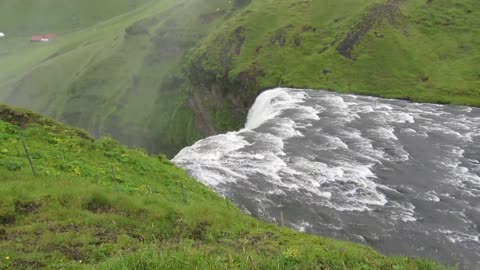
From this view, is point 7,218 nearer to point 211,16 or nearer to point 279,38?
point 279,38

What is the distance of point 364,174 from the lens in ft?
135

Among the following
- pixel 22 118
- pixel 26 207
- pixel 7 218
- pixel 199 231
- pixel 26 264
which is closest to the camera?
pixel 26 264

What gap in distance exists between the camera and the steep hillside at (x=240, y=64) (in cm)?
8250

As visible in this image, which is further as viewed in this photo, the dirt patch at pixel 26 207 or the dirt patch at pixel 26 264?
the dirt patch at pixel 26 207

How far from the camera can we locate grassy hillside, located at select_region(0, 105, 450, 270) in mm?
12570

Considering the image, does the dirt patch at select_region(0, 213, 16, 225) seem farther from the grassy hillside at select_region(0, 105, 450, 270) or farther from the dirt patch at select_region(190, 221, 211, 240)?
the dirt patch at select_region(190, 221, 211, 240)

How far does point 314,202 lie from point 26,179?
23.2 m

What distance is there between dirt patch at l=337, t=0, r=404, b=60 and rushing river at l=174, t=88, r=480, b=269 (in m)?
31.5

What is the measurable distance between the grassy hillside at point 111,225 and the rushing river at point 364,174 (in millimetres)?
9523

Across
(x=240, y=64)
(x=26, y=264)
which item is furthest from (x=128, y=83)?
(x=26, y=264)

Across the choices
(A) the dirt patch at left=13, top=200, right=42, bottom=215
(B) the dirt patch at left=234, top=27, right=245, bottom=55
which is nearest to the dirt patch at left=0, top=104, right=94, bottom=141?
(A) the dirt patch at left=13, top=200, right=42, bottom=215

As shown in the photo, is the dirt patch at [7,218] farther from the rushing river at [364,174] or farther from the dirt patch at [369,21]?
the dirt patch at [369,21]

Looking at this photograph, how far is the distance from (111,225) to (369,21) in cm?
9039

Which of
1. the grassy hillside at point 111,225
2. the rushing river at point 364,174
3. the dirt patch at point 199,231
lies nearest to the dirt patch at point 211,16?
the rushing river at point 364,174
